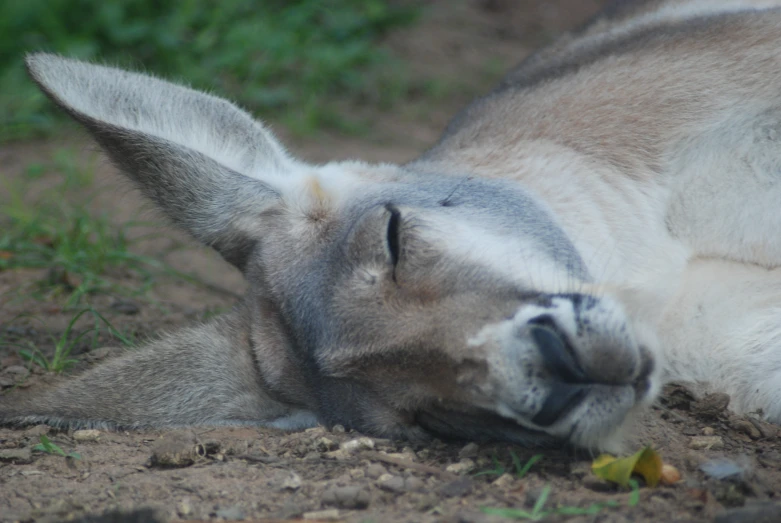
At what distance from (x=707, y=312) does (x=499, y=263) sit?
36.6 inches

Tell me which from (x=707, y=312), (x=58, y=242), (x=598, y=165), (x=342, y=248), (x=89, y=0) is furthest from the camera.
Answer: (x=89, y=0)

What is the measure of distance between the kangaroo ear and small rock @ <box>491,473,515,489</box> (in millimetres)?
1235

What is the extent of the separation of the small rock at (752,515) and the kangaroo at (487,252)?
1.19 feet

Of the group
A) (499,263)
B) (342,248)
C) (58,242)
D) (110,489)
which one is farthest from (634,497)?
(58,242)

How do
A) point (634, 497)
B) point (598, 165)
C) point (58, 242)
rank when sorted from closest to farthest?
point (634, 497)
point (598, 165)
point (58, 242)

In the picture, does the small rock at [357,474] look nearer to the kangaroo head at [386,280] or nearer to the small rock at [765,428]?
the kangaroo head at [386,280]

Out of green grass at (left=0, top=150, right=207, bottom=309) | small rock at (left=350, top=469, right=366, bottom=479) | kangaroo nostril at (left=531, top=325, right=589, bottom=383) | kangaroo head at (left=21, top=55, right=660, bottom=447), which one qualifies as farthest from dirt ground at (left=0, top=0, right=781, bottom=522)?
green grass at (left=0, top=150, right=207, bottom=309)

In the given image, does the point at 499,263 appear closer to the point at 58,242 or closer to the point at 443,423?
the point at 443,423

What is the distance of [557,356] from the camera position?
2305mm

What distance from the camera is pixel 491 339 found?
95.2 inches

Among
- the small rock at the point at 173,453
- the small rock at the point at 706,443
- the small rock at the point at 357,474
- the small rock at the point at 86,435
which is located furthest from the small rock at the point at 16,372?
the small rock at the point at 706,443

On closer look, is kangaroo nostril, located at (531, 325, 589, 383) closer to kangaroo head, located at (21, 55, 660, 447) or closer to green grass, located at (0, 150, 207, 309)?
kangaroo head, located at (21, 55, 660, 447)

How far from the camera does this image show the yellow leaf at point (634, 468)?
240cm

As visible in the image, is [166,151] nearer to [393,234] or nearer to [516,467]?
[393,234]
